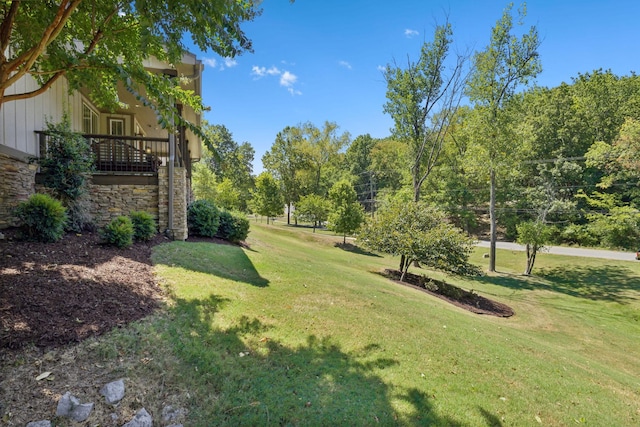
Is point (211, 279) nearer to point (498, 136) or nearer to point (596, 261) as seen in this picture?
point (498, 136)

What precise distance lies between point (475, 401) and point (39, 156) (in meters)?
10.1

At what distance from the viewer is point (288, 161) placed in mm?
38750

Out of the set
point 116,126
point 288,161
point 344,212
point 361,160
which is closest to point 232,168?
point 288,161

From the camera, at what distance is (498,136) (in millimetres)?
16797

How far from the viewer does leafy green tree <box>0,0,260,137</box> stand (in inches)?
127

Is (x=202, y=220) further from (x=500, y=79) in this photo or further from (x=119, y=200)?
(x=500, y=79)

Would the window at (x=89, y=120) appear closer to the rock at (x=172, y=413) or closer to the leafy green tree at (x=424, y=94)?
the rock at (x=172, y=413)

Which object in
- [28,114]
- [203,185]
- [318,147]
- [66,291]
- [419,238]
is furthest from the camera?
[318,147]

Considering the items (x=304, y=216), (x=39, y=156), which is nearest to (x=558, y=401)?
(x=39, y=156)

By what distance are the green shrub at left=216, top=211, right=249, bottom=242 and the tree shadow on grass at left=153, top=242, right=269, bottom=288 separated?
2.89 m

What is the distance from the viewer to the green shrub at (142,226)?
7316 millimetres

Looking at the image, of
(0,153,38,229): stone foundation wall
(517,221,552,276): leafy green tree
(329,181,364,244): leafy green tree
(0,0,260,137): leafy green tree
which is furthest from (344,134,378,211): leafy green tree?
(0,0,260,137): leafy green tree

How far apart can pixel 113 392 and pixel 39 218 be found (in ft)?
15.2

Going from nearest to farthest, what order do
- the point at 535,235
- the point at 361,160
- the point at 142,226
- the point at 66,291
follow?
1. the point at 66,291
2. the point at 142,226
3. the point at 535,235
4. the point at 361,160
